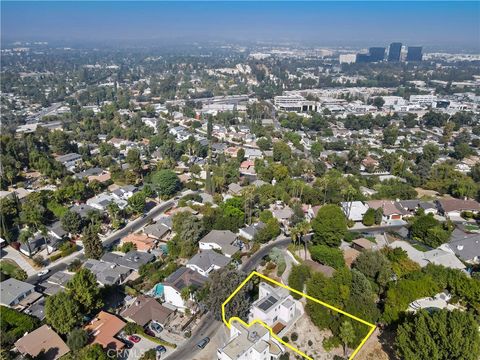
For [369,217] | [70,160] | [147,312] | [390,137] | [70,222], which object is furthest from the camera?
[390,137]

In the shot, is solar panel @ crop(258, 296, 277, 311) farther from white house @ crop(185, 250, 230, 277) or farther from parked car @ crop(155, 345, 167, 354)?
white house @ crop(185, 250, 230, 277)

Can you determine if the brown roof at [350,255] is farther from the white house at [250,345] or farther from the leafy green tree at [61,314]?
the leafy green tree at [61,314]

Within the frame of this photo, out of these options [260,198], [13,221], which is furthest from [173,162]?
[13,221]

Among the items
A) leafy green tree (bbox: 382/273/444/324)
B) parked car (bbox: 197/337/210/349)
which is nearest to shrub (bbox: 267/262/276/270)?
parked car (bbox: 197/337/210/349)

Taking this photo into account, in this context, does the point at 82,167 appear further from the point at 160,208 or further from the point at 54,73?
the point at 54,73

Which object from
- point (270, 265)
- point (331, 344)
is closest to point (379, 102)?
point (270, 265)

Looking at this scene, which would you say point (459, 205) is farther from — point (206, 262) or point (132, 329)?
point (132, 329)

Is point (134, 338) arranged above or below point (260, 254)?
above
